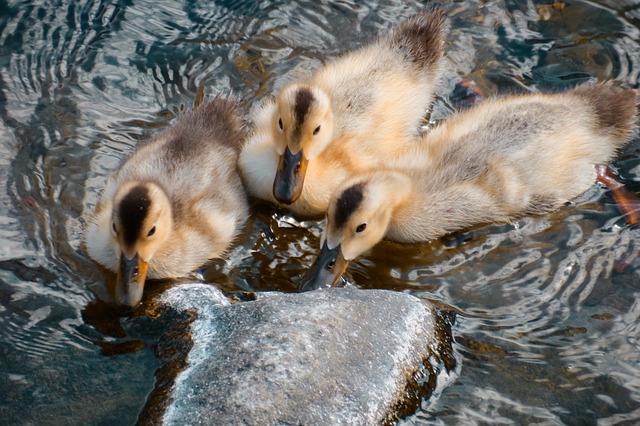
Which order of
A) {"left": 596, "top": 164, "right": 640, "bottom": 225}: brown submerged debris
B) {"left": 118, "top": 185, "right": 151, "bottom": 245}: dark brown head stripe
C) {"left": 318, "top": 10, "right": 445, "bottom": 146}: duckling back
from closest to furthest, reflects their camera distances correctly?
{"left": 118, "top": 185, "right": 151, "bottom": 245}: dark brown head stripe → {"left": 596, "top": 164, "right": 640, "bottom": 225}: brown submerged debris → {"left": 318, "top": 10, "right": 445, "bottom": 146}: duckling back

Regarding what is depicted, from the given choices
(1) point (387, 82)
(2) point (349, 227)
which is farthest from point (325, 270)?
(1) point (387, 82)

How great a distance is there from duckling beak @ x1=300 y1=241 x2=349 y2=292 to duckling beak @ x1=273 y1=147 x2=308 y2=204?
0.44 m

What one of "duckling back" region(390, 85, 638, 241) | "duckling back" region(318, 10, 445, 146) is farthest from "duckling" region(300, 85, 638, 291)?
"duckling back" region(318, 10, 445, 146)

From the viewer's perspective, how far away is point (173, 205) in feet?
14.4

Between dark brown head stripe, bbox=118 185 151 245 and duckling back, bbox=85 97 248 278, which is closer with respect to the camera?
dark brown head stripe, bbox=118 185 151 245

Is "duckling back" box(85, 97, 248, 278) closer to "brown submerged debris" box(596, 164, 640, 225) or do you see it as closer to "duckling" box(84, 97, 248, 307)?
"duckling" box(84, 97, 248, 307)

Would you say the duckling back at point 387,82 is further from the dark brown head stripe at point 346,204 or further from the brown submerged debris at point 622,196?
the brown submerged debris at point 622,196

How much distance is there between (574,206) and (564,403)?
1584mm

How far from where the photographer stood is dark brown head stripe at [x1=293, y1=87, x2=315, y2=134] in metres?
4.64

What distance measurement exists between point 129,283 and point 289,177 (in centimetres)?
108

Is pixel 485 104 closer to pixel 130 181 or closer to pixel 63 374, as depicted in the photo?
pixel 130 181

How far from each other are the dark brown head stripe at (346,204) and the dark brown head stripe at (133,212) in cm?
89

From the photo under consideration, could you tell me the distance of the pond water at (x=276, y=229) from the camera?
142 inches

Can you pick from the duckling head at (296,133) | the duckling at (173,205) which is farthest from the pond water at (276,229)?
the duckling head at (296,133)
